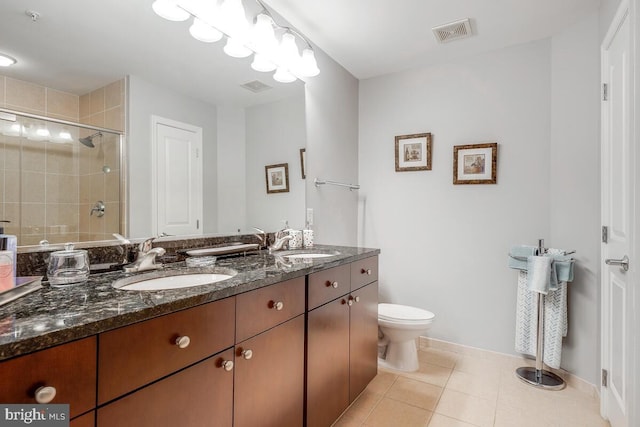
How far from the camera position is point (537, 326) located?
220 cm

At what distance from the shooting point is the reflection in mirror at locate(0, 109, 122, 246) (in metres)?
1.08

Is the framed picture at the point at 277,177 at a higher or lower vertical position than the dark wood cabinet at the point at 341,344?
higher

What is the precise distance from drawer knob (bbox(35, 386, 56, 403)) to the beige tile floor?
1.47 metres

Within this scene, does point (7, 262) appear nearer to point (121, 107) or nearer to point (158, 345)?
point (158, 345)

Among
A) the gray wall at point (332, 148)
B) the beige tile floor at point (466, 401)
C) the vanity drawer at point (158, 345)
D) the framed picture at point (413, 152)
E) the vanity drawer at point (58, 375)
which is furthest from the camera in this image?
the framed picture at point (413, 152)

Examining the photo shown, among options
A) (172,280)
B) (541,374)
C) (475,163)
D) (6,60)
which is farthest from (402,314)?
(6,60)

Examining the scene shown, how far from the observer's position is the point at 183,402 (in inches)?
35.9

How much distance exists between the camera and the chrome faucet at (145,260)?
1289mm

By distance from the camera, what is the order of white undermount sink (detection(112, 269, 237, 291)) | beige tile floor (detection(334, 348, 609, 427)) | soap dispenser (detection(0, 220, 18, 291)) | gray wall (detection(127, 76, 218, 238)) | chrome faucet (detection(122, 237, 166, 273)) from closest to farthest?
soap dispenser (detection(0, 220, 18, 291)) < white undermount sink (detection(112, 269, 237, 291)) < chrome faucet (detection(122, 237, 166, 273)) < gray wall (detection(127, 76, 218, 238)) < beige tile floor (detection(334, 348, 609, 427))

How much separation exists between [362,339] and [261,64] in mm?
1759

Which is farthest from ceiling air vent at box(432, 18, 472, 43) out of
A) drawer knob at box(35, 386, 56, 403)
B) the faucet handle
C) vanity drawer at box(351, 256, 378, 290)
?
drawer knob at box(35, 386, 56, 403)

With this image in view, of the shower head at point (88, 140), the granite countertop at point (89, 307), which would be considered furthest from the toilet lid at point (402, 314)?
the shower head at point (88, 140)

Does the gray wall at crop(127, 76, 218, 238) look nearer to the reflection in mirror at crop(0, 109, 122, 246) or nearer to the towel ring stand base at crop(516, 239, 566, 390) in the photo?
the reflection in mirror at crop(0, 109, 122, 246)

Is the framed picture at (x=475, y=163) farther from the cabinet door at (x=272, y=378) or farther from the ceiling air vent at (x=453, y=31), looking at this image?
the cabinet door at (x=272, y=378)
